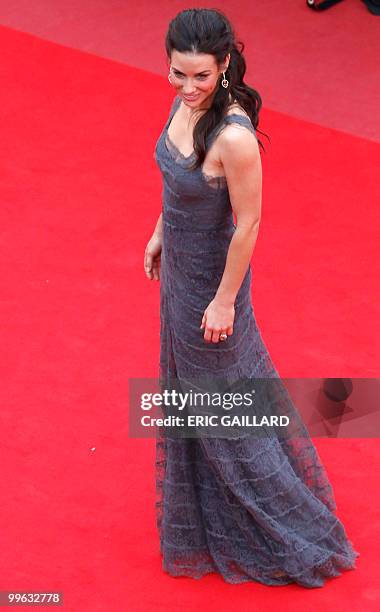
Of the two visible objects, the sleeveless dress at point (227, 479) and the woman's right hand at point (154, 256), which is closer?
the sleeveless dress at point (227, 479)

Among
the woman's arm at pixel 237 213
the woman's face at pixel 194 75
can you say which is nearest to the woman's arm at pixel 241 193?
the woman's arm at pixel 237 213

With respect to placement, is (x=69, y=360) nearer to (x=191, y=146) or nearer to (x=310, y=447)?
(x=310, y=447)

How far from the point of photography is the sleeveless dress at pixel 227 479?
9.40 ft

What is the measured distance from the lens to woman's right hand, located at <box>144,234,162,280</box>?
306cm

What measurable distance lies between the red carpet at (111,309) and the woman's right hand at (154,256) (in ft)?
2.29

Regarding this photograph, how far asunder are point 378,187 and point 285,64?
3.92ft

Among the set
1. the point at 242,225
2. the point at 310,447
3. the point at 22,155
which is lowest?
the point at 22,155

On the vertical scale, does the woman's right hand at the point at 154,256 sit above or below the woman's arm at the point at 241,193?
Answer: below

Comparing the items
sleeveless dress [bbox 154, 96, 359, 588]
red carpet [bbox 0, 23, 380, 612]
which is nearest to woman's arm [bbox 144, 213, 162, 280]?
sleeveless dress [bbox 154, 96, 359, 588]

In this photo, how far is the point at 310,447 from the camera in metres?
3.21

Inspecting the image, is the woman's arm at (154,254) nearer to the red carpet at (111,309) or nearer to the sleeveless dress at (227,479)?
the sleeveless dress at (227,479)

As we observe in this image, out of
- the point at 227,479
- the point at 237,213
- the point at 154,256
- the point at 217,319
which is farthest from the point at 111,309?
the point at 237,213

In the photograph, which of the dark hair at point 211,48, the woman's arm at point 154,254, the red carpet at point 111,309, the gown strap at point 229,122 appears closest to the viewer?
the dark hair at point 211,48

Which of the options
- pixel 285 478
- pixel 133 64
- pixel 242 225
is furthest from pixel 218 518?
pixel 133 64
